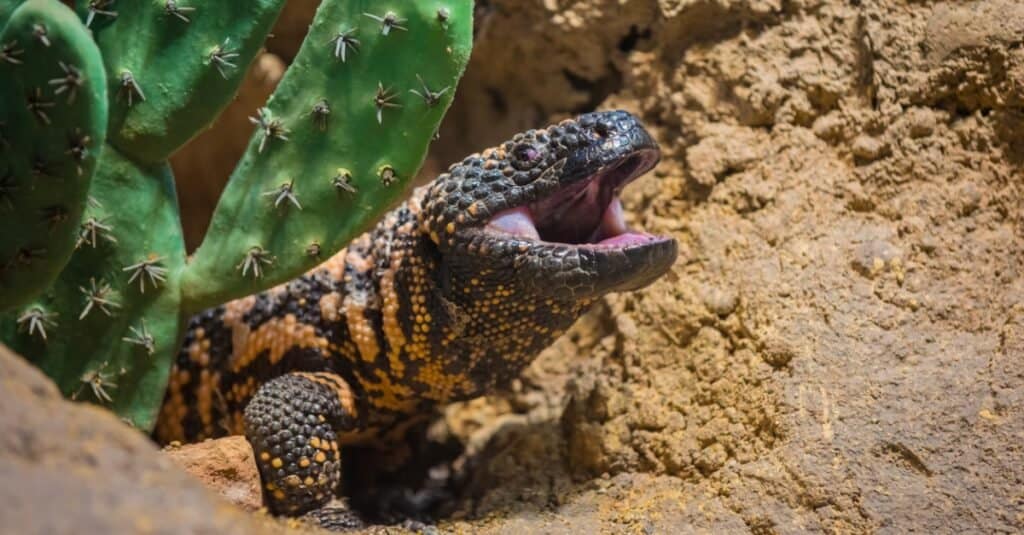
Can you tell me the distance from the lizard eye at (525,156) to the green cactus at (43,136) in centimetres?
112

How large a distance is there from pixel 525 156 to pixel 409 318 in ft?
2.03

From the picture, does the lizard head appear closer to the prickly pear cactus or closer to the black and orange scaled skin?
the black and orange scaled skin

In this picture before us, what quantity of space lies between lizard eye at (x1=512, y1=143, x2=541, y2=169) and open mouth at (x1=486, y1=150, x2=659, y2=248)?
112 mm

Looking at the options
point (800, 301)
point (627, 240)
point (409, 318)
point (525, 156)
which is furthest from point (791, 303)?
point (409, 318)

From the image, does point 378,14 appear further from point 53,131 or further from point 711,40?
point 711,40

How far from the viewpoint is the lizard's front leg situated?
2711 millimetres

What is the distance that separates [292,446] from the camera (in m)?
2.71

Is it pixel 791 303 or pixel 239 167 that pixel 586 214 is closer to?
pixel 791 303

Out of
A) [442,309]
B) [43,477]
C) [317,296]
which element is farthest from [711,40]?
[43,477]

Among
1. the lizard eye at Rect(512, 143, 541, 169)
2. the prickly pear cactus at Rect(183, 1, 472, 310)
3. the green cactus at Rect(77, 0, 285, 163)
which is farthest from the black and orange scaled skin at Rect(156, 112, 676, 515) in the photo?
the green cactus at Rect(77, 0, 285, 163)

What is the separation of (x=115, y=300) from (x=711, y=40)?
86.7 inches

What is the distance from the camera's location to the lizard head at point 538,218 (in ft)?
8.76

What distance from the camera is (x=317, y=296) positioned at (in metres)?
3.16

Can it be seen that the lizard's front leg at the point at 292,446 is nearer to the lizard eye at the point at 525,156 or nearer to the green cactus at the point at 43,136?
the green cactus at the point at 43,136
